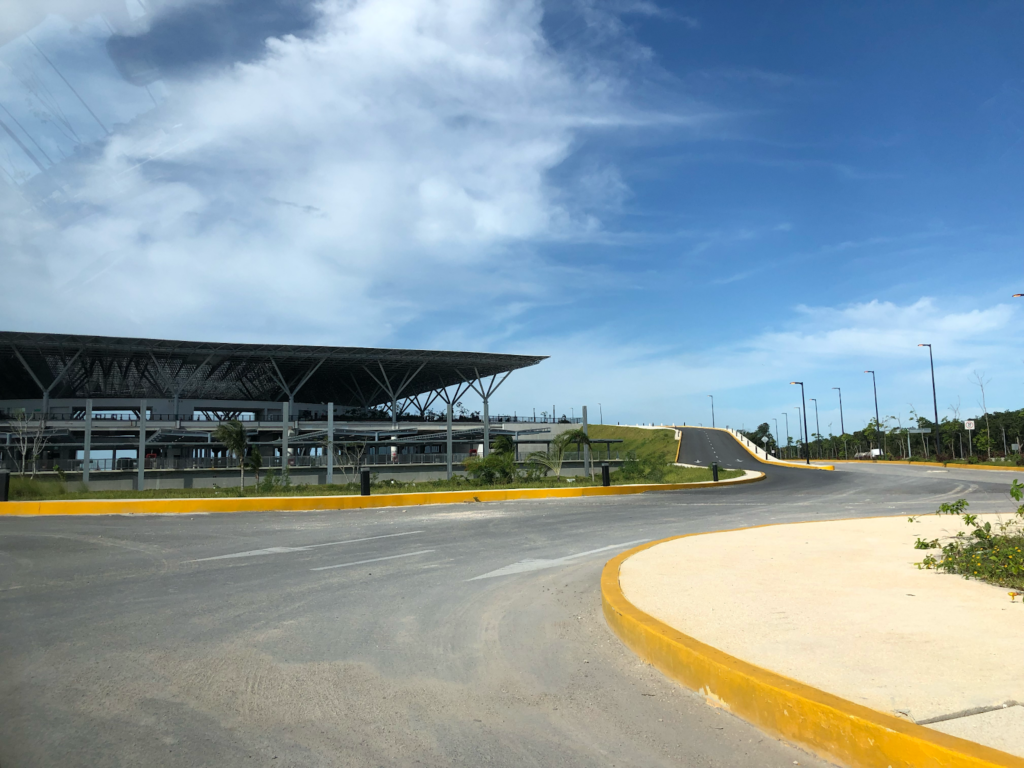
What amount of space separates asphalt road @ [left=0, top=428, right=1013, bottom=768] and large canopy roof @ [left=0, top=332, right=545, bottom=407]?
52278 mm

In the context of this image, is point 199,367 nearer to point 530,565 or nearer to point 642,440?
point 642,440

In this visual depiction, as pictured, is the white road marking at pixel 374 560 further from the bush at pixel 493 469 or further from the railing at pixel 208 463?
the railing at pixel 208 463

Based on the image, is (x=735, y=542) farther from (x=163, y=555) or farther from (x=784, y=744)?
(x=163, y=555)

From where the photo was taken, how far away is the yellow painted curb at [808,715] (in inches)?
118

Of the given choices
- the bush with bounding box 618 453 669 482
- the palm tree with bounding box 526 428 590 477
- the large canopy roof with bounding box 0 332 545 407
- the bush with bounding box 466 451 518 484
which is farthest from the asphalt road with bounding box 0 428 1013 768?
the large canopy roof with bounding box 0 332 545 407

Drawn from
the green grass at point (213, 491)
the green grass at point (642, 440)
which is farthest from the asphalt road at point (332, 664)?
the green grass at point (642, 440)

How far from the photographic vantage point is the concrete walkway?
3.65 m

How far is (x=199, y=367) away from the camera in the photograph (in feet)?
211

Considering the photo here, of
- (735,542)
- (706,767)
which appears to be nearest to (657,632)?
(706,767)

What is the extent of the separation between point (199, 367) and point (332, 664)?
6596cm

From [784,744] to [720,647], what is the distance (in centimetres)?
109

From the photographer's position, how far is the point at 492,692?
4520mm

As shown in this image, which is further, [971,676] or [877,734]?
[971,676]

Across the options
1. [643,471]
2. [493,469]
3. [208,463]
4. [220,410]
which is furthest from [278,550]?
[220,410]
